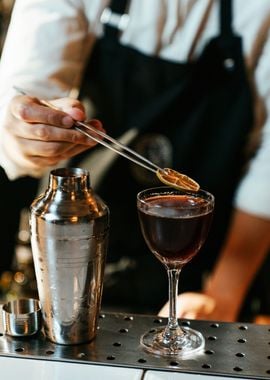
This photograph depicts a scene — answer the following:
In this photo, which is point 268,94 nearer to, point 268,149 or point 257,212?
point 268,149

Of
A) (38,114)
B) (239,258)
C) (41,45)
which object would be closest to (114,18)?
(41,45)

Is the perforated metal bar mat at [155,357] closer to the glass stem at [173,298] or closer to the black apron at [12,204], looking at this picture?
the glass stem at [173,298]

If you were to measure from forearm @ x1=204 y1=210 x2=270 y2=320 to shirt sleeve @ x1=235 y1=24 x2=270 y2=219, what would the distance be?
0.03 meters

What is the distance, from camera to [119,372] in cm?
112

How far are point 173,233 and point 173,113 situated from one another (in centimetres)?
103

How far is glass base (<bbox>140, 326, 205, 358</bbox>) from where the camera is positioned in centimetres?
118

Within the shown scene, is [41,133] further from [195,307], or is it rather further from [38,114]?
[195,307]

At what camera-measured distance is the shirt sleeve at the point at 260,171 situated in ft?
6.76

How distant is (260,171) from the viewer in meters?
2.08

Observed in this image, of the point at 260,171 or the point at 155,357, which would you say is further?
the point at 260,171

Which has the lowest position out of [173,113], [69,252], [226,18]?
[173,113]

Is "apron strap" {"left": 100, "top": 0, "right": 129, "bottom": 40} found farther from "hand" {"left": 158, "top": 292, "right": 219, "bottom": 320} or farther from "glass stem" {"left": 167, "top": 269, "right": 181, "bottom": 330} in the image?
"glass stem" {"left": 167, "top": 269, "right": 181, "bottom": 330}

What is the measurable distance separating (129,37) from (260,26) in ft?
1.05

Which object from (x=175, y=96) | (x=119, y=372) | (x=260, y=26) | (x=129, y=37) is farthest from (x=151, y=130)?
(x=119, y=372)
